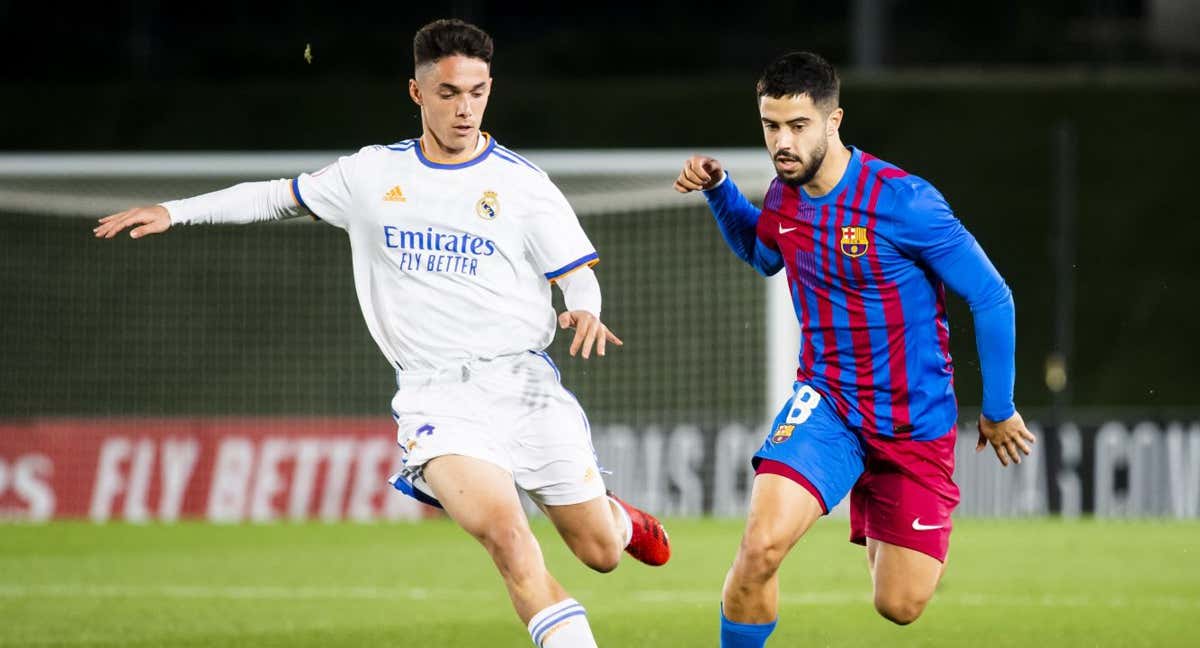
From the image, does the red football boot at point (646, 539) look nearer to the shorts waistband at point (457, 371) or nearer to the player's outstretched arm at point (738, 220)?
the shorts waistband at point (457, 371)

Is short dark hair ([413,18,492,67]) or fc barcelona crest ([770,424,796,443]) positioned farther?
fc barcelona crest ([770,424,796,443])

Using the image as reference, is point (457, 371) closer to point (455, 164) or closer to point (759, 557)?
point (455, 164)

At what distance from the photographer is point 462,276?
546 cm

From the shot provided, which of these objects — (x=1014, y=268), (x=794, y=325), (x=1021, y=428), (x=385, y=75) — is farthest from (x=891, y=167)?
(x=385, y=75)

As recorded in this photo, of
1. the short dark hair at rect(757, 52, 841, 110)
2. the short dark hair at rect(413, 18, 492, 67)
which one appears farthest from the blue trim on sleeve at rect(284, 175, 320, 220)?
the short dark hair at rect(757, 52, 841, 110)

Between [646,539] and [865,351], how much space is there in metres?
1.19

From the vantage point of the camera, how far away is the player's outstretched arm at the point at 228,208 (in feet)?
18.1

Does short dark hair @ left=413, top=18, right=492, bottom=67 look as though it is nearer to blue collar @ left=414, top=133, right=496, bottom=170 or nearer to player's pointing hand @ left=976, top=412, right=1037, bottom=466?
blue collar @ left=414, top=133, right=496, bottom=170

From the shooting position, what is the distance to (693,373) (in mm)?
14703

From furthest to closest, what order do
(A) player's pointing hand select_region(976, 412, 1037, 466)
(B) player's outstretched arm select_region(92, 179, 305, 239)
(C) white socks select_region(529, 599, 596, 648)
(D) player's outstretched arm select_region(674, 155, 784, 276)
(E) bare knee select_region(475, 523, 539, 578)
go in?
(D) player's outstretched arm select_region(674, 155, 784, 276) < (A) player's pointing hand select_region(976, 412, 1037, 466) < (B) player's outstretched arm select_region(92, 179, 305, 239) < (E) bare knee select_region(475, 523, 539, 578) < (C) white socks select_region(529, 599, 596, 648)

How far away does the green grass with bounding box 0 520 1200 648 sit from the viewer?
7340mm

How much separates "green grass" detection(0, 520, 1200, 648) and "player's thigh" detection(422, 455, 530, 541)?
1.91 m

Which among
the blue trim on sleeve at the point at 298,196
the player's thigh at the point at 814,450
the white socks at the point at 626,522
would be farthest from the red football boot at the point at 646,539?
the blue trim on sleeve at the point at 298,196

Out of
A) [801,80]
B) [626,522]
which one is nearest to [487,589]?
[626,522]
